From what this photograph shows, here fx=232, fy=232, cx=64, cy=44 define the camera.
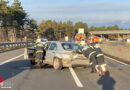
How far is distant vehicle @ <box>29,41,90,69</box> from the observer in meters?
11.5

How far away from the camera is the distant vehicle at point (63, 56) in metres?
11.5

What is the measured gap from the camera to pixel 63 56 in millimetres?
11836

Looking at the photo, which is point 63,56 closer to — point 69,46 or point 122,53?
point 69,46

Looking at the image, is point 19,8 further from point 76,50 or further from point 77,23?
point 76,50

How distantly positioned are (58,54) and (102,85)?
4158 millimetres

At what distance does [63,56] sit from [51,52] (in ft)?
3.44

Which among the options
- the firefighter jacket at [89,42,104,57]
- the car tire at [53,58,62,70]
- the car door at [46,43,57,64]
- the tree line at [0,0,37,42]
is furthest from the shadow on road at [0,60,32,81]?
the tree line at [0,0,37,42]

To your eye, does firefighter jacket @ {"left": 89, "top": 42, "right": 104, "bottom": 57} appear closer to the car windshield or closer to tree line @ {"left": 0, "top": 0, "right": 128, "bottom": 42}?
the car windshield

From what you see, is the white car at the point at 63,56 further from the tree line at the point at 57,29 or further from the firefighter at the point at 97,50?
the tree line at the point at 57,29

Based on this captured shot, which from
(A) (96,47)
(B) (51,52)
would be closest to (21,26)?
(B) (51,52)

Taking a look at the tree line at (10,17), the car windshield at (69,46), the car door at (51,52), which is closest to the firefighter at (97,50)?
the car windshield at (69,46)

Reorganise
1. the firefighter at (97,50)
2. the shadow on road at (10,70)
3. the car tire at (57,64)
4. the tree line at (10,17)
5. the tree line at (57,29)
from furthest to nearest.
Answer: the tree line at (57,29) → the tree line at (10,17) → the car tire at (57,64) → the shadow on road at (10,70) → the firefighter at (97,50)

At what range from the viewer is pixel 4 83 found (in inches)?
329

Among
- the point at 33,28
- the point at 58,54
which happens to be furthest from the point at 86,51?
the point at 33,28
